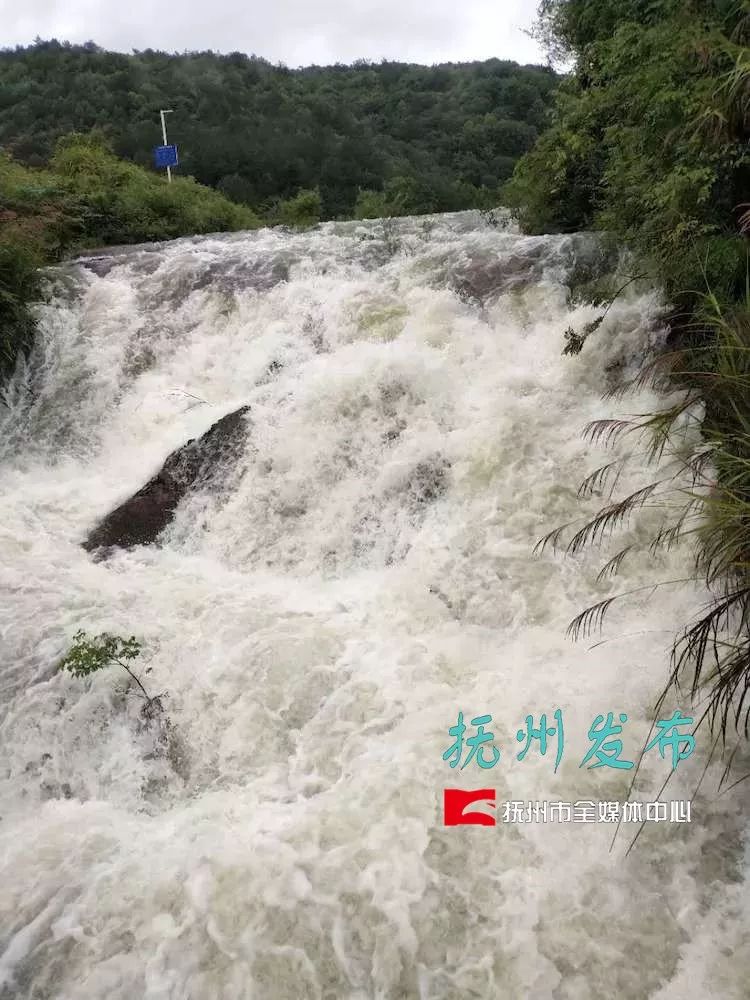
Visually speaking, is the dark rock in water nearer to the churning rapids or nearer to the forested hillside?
the churning rapids

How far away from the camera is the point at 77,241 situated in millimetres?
9789

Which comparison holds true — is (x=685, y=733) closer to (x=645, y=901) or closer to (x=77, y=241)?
(x=645, y=901)

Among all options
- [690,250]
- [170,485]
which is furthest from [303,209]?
[690,250]

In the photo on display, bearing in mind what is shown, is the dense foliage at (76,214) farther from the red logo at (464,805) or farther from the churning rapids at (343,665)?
the red logo at (464,805)

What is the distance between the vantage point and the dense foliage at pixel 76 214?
7020 mm

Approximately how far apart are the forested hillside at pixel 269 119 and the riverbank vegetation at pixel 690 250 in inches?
508

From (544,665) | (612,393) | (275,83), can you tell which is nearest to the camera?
(544,665)

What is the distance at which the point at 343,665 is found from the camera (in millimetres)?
3855

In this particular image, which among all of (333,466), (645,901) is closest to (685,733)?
(645,901)

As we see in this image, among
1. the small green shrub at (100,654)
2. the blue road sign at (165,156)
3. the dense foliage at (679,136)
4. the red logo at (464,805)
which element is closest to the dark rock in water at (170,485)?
the small green shrub at (100,654)

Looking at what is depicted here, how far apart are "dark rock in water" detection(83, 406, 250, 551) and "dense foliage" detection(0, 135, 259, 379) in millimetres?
2667

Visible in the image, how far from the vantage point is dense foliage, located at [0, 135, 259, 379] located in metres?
7.02

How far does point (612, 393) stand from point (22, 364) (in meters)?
5.80

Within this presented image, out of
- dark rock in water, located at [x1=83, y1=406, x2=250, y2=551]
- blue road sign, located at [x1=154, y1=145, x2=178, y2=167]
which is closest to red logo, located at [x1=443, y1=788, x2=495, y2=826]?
dark rock in water, located at [x1=83, y1=406, x2=250, y2=551]
